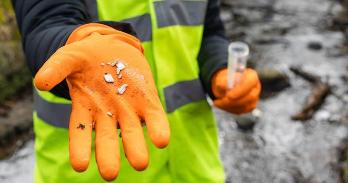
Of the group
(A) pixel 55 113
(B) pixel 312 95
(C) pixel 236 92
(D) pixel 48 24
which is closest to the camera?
(D) pixel 48 24

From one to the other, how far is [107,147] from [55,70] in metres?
0.17

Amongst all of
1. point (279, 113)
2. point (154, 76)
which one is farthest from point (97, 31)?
point (279, 113)

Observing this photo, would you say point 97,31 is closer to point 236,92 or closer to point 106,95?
point 106,95

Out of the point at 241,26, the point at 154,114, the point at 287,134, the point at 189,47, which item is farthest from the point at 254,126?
the point at 154,114

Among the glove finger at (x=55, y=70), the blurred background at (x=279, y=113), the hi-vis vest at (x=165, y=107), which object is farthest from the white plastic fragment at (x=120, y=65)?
the blurred background at (x=279, y=113)

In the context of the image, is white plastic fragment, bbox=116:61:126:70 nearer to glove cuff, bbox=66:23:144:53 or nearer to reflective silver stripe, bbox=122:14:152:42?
glove cuff, bbox=66:23:144:53

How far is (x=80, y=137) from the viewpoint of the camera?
2.85 feet

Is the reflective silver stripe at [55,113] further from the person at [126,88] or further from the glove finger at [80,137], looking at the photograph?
the glove finger at [80,137]

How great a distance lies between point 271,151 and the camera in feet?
11.7

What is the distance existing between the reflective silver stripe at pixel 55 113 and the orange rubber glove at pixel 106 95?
300 mm

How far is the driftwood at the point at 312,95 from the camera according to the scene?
12.8 ft

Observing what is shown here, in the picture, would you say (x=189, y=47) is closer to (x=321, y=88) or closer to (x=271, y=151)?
(x=271, y=151)

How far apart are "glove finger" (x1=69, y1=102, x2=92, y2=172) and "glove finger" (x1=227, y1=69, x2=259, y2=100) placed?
0.71 m

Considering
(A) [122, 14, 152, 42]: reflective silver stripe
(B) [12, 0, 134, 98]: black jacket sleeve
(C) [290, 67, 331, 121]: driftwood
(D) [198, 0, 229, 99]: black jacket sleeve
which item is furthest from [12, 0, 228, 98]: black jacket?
(C) [290, 67, 331, 121]: driftwood
